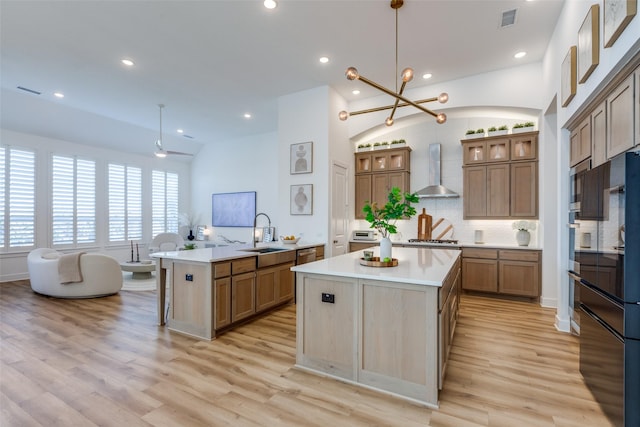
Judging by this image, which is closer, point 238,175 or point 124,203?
point 124,203

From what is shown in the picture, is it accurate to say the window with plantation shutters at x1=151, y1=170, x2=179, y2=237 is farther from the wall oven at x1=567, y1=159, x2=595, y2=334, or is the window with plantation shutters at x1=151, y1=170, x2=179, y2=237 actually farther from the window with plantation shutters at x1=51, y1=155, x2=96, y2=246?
the wall oven at x1=567, y1=159, x2=595, y2=334

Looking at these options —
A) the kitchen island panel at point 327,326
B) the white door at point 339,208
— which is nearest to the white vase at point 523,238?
the white door at point 339,208

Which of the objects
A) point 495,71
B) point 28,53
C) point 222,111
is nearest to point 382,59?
point 495,71

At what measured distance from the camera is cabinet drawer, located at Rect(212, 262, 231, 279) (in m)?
3.23

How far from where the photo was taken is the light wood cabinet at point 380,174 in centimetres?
578

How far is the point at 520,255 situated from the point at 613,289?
305 cm

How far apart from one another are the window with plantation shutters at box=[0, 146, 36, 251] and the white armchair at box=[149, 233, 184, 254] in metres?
2.31

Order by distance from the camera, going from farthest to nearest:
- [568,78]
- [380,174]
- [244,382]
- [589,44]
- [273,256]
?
[380,174] → [273,256] → [568,78] → [589,44] → [244,382]

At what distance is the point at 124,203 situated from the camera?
26.2 feet

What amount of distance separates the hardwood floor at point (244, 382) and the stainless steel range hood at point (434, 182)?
2.39m

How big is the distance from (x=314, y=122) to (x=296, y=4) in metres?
2.19

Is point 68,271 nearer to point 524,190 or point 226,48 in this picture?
point 226,48

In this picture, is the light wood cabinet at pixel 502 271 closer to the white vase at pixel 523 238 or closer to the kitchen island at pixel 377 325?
the white vase at pixel 523 238

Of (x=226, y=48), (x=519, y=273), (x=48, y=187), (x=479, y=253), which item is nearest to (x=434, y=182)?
(x=479, y=253)
